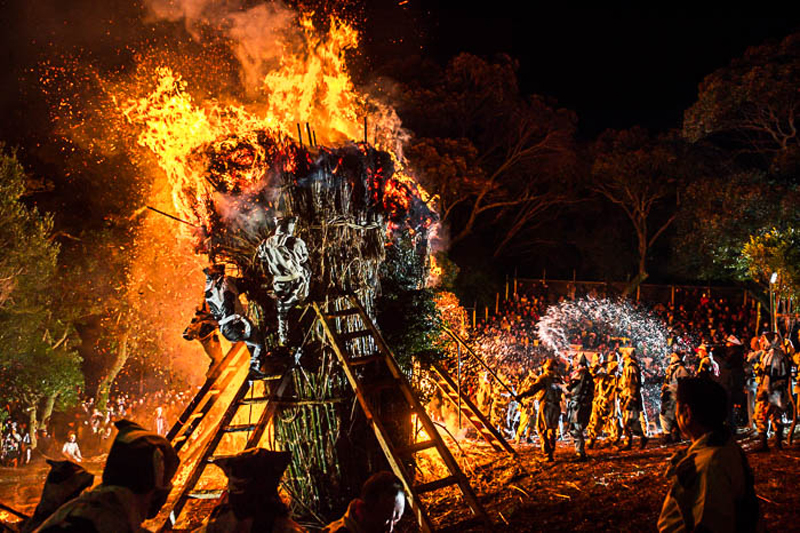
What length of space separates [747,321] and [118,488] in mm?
22862

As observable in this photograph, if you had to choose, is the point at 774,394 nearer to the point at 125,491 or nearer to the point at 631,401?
the point at 631,401

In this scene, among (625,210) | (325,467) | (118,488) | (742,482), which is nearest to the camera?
(118,488)

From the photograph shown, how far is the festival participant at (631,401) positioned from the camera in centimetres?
1212

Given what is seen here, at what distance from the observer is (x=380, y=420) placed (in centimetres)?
741

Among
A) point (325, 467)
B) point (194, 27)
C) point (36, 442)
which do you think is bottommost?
point (36, 442)

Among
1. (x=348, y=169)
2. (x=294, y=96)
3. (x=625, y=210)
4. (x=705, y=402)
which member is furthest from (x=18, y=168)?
(x=625, y=210)

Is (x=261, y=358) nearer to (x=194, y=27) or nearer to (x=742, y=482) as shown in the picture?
(x=742, y=482)

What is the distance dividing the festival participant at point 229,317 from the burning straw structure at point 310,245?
0.24m

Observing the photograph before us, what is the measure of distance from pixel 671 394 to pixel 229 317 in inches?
362

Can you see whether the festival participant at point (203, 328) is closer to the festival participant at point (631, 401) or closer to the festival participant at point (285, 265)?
the festival participant at point (285, 265)

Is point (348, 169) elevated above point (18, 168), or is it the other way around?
point (18, 168)

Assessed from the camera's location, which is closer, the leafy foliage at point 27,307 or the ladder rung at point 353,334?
the ladder rung at point 353,334

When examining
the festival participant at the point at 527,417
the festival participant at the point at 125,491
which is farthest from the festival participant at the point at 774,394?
the festival participant at the point at 125,491

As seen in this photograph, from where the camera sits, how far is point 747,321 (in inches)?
829
